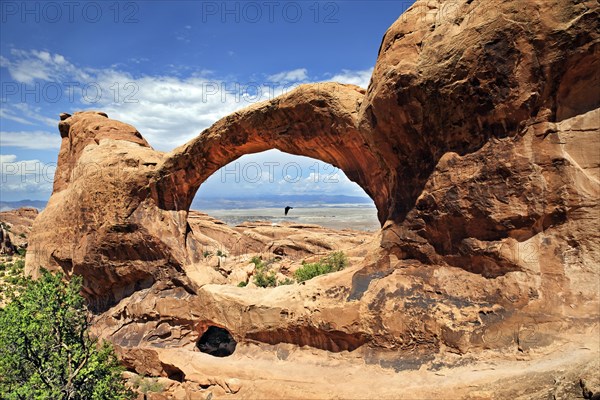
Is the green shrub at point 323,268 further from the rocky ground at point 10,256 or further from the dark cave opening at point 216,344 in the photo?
the rocky ground at point 10,256

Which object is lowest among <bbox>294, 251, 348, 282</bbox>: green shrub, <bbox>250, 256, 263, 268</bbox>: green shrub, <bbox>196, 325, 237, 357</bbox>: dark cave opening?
<bbox>196, 325, 237, 357</bbox>: dark cave opening

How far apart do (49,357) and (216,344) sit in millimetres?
5775

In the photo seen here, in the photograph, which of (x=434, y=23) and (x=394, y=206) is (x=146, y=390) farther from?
(x=434, y=23)

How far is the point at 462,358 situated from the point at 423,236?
2.42 meters

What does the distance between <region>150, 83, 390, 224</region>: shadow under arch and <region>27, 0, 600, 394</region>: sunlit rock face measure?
62mm

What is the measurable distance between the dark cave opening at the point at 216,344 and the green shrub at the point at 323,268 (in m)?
5.57

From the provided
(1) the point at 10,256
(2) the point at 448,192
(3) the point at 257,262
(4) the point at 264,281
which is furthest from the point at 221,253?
(2) the point at 448,192

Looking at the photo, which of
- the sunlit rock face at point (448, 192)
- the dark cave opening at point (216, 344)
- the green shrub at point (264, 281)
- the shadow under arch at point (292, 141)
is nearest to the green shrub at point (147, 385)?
the sunlit rock face at point (448, 192)

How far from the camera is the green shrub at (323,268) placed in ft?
60.3

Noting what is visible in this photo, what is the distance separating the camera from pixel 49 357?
870 centimetres

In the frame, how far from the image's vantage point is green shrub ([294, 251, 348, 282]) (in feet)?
60.3

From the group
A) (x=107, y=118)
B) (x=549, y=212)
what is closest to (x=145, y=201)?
(x=107, y=118)

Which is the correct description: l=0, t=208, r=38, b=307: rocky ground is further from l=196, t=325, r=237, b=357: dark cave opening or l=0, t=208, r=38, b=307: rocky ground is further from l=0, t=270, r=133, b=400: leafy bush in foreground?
l=0, t=270, r=133, b=400: leafy bush in foreground

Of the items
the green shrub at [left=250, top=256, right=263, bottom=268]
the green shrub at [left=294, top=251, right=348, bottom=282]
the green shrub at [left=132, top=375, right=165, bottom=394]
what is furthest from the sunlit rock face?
the green shrub at [left=250, top=256, right=263, bottom=268]
